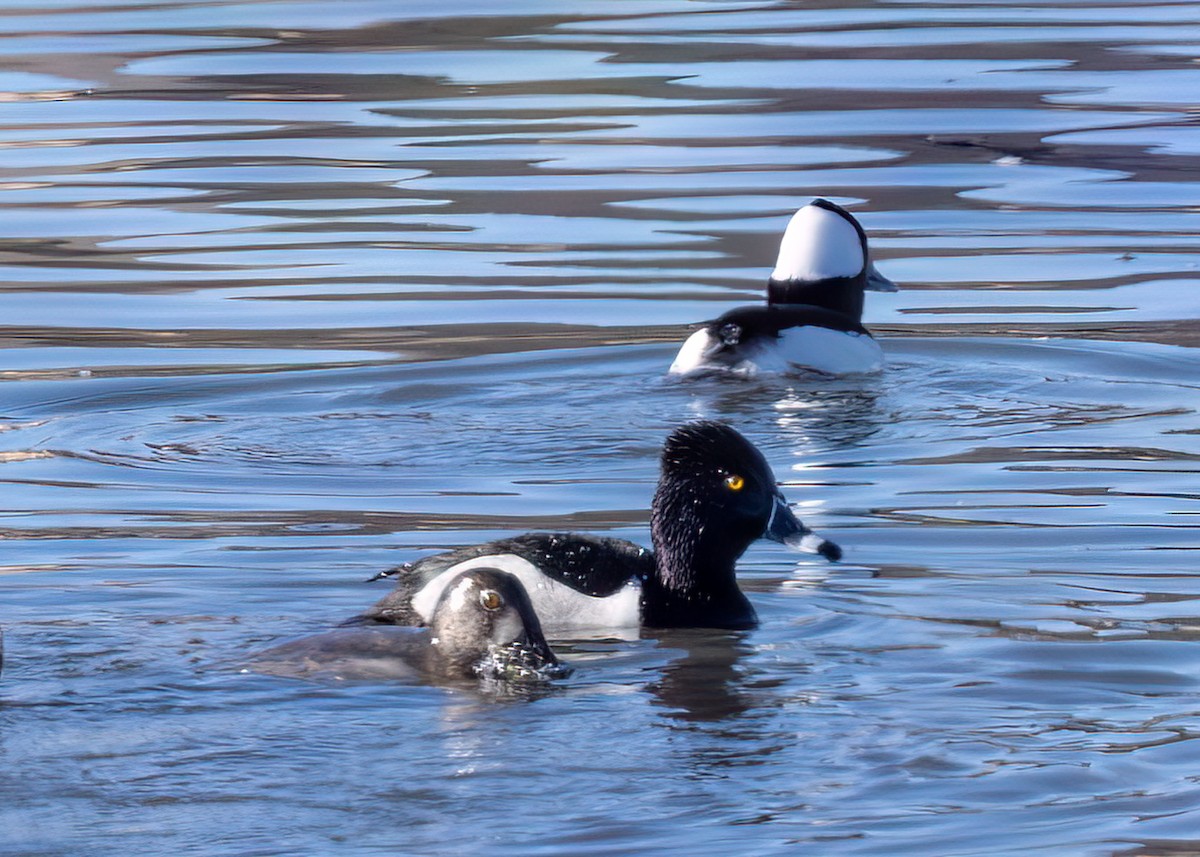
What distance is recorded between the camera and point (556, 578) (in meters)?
7.67

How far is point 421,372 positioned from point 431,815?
6189 mm

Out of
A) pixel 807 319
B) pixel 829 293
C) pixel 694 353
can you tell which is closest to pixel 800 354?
pixel 807 319

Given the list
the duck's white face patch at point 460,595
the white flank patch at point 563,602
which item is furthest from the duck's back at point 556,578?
the duck's white face patch at point 460,595

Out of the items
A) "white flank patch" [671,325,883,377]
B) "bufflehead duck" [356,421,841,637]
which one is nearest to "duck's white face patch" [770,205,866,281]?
"white flank patch" [671,325,883,377]

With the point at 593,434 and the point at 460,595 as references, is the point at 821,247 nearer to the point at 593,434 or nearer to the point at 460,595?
the point at 593,434

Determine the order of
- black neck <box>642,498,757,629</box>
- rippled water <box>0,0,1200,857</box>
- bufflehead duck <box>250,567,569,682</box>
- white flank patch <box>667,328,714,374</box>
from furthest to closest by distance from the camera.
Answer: white flank patch <box>667,328,714,374</box>
black neck <box>642,498,757,629</box>
bufflehead duck <box>250,567,569,682</box>
rippled water <box>0,0,1200,857</box>

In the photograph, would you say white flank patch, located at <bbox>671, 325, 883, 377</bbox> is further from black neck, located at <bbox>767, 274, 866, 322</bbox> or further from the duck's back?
the duck's back

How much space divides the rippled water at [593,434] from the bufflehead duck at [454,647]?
99 mm

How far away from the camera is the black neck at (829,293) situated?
514 inches

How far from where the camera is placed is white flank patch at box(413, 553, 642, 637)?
24.9 ft

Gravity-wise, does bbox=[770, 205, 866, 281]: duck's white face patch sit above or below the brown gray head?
above

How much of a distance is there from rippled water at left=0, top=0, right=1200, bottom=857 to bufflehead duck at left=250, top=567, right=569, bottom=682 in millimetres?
99

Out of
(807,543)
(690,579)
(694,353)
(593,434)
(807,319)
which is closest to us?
(690,579)

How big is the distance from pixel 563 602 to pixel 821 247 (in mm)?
5709
